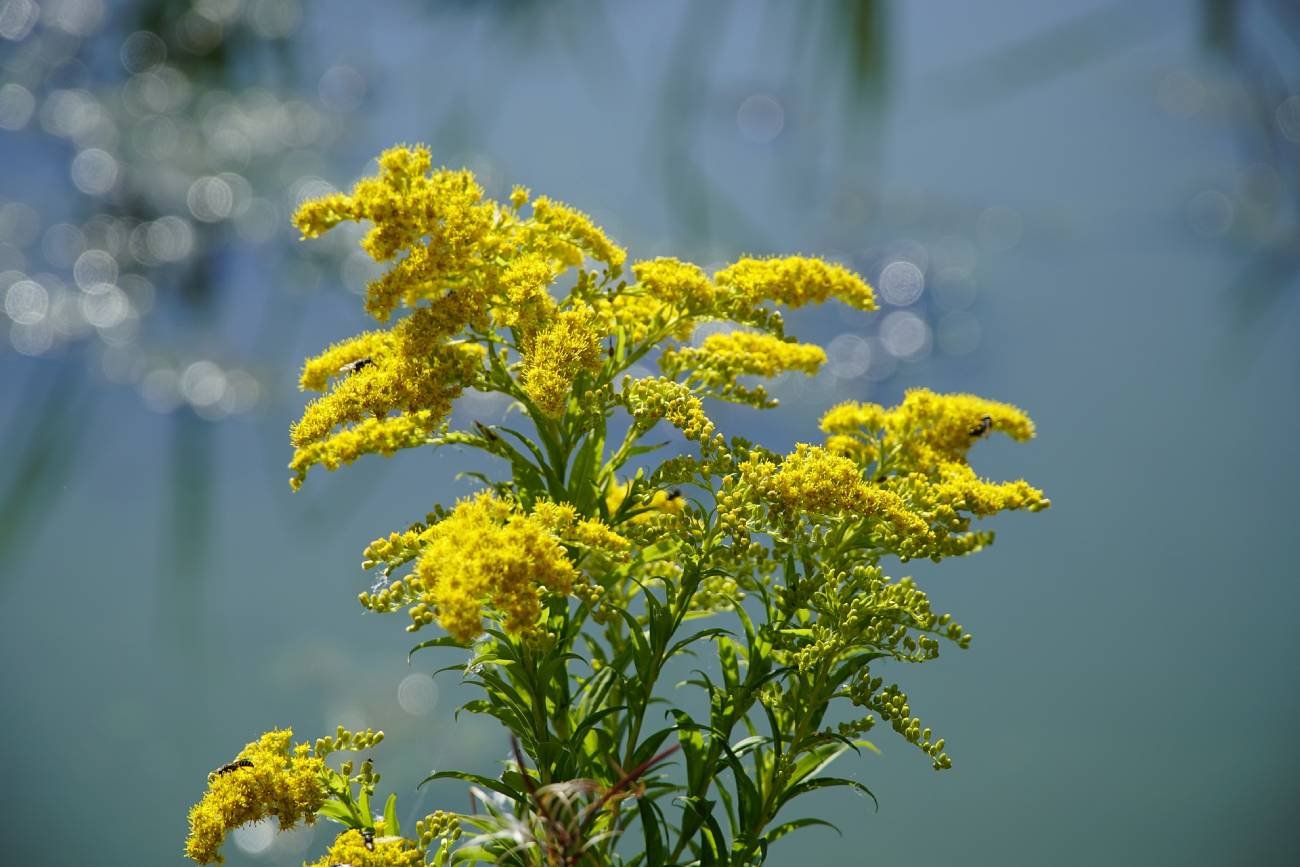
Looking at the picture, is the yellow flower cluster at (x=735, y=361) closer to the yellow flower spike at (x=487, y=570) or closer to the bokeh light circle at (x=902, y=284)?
the yellow flower spike at (x=487, y=570)

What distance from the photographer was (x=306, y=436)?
97cm

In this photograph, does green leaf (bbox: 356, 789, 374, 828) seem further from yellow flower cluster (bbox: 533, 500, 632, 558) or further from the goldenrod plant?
yellow flower cluster (bbox: 533, 500, 632, 558)

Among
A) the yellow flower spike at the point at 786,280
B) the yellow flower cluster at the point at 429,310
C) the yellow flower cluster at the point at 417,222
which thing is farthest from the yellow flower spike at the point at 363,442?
the yellow flower spike at the point at 786,280

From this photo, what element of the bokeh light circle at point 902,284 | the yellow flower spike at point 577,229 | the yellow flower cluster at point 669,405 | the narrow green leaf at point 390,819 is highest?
the bokeh light circle at point 902,284

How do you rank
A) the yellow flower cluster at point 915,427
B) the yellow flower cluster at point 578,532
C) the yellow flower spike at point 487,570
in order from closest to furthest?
the yellow flower spike at point 487,570
the yellow flower cluster at point 578,532
the yellow flower cluster at point 915,427

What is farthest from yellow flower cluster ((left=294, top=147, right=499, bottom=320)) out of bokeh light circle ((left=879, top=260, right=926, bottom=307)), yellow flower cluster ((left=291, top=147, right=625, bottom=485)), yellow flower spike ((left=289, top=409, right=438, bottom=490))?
bokeh light circle ((left=879, top=260, right=926, bottom=307))

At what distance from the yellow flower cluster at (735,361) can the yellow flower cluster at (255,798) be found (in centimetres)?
53

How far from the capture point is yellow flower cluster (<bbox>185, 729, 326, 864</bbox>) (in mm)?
976

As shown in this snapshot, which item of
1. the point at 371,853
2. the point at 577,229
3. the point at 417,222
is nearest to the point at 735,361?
the point at 577,229

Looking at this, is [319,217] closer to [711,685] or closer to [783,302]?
[783,302]

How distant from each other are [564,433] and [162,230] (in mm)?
1801

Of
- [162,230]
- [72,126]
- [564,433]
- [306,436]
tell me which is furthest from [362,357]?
[72,126]

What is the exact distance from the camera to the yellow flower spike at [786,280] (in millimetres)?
1070

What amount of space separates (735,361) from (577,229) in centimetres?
21
